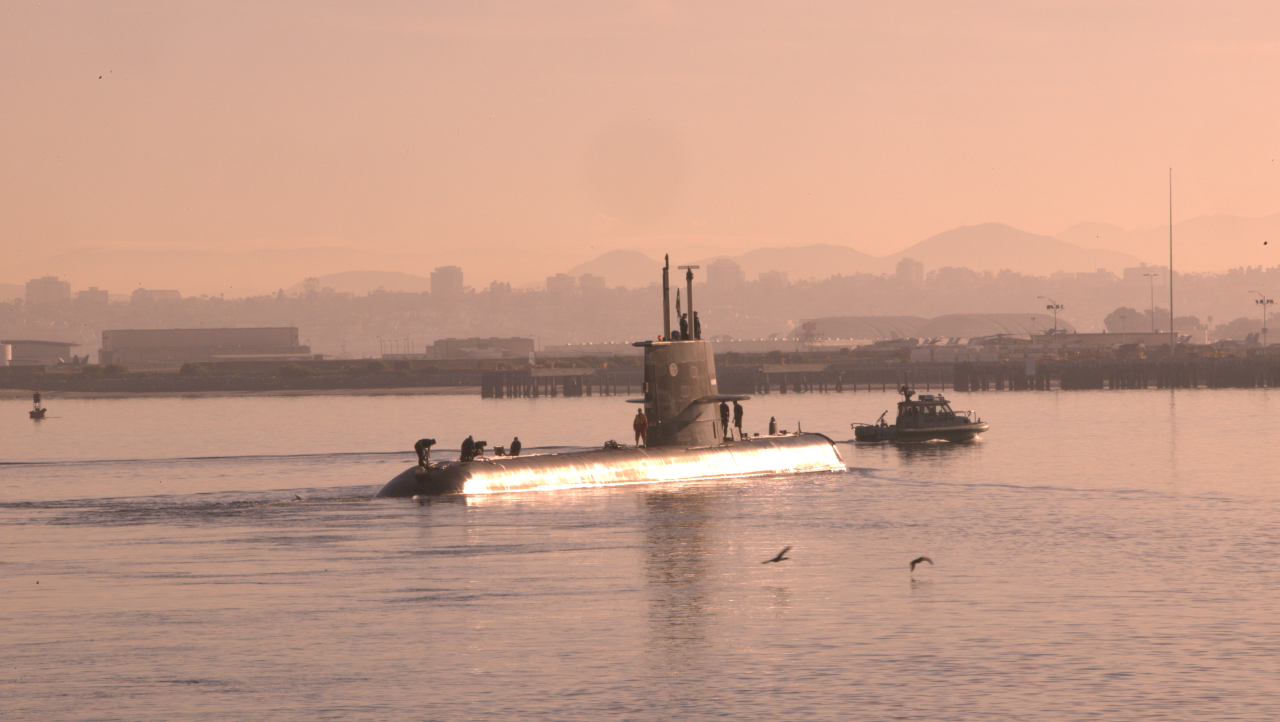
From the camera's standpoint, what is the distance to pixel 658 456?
148 feet

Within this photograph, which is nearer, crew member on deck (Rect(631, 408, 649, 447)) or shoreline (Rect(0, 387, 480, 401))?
crew member on deck (Rect(631, 408, 649, 447))

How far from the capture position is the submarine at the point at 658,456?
41.7 meters

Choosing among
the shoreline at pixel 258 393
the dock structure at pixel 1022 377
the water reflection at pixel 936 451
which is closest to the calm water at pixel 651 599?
the water reflection at pixel 936 451

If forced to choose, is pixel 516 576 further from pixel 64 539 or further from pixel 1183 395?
pixel 1183 395

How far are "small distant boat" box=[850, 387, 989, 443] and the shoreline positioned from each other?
116 metres

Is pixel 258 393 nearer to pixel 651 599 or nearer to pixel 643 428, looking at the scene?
pixel 643 428

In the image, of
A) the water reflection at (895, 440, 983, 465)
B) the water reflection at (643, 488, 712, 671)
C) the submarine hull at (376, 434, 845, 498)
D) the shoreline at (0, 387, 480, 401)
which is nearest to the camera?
the water reflection at (643, 488, 712, 671)

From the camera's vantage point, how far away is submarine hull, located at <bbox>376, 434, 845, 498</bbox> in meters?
41.3

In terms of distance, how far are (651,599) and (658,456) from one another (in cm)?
1926

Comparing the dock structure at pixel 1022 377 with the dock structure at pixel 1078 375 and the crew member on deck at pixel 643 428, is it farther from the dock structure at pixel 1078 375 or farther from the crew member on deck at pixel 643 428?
the crew member on deck at pixel 643 428

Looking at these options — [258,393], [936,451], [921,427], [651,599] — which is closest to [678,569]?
[651,599]

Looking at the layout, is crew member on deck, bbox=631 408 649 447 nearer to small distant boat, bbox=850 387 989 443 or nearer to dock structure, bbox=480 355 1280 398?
small distant boat, bbox=850 387 989 443

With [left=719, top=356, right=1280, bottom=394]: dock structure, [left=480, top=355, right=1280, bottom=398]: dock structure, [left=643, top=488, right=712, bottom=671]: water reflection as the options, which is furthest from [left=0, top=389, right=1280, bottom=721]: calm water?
[left=719, top=356, right=1280, bottom=394]: dock structure

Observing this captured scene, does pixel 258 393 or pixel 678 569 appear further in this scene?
pixel 258 393
